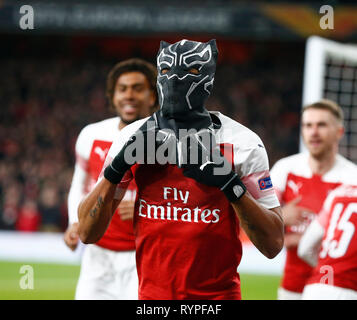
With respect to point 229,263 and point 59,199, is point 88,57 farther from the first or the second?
point 229,263

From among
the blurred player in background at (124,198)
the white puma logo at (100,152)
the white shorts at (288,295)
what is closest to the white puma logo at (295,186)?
the white shorts at (288,295)

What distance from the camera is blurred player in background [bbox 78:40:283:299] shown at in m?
2.48

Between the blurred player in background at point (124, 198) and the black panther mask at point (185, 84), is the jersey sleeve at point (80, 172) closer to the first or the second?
the blurred player in background at point (124, 198)

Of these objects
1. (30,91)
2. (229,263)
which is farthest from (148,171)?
(30,91)

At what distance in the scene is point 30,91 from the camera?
18.5m

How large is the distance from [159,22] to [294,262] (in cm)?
995

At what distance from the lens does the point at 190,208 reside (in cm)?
260

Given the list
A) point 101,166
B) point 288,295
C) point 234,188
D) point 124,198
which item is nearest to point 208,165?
point 234,188

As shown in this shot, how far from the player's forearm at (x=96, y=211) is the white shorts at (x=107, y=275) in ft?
5.05

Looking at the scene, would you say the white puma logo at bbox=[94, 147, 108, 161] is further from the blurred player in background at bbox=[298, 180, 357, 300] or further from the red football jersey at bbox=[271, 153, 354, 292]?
the red football jersey at bbox=[271, 153, 354, 292]

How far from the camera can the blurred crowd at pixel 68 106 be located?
15703mm

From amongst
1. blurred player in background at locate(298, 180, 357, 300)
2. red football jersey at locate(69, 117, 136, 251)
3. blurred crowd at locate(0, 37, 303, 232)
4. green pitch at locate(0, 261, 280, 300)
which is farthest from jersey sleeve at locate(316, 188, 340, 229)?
blurred crowd at locate(0, 37, 303, 232)

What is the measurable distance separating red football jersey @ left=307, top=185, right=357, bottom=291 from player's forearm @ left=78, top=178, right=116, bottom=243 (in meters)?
1.46

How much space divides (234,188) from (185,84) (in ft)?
1.54
